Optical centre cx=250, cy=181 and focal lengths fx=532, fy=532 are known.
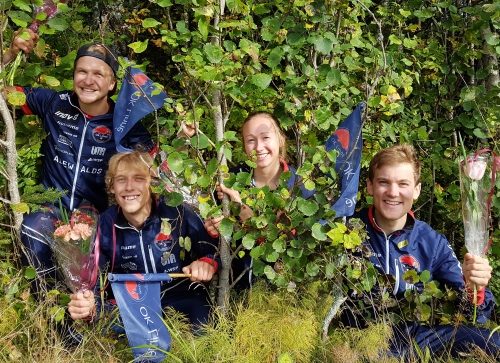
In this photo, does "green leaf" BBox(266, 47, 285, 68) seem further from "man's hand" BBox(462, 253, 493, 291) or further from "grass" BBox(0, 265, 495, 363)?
"man's hand" BBox(462, 253, 493, 291)

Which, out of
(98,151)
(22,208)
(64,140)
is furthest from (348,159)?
(64,140)

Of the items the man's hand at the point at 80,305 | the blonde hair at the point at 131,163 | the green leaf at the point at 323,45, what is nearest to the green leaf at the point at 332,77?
the green leaf at the point at 323,45

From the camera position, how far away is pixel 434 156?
3877 millimetres

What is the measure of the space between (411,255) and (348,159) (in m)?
0.70

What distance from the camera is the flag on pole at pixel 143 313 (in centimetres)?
266

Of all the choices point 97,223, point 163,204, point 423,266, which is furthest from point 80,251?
point 423,266

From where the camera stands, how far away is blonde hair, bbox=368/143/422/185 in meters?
3.02

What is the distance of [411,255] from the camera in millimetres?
2975

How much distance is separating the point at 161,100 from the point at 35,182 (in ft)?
3.96

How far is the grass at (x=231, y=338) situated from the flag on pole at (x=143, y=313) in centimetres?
8

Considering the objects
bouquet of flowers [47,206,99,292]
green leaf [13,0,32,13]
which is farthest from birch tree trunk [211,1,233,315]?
green leaf [13,0,32,13]

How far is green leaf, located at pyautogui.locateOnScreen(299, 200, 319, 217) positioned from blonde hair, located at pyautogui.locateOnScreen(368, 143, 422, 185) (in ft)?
2.28

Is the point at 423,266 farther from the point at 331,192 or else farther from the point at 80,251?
the point at 80,251

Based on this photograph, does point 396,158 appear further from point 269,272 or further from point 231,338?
point 231,338
